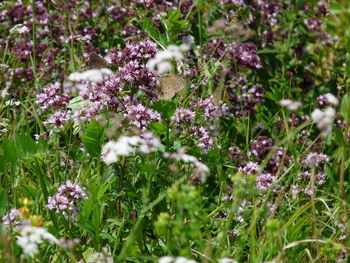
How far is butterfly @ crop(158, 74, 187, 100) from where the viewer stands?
2.98 m

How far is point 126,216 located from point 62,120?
586 mm

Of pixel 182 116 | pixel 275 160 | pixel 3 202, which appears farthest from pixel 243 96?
pixel 3 202

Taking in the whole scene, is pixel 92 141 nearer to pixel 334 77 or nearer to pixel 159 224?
pixel 159 224

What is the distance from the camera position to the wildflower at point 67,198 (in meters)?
2.61

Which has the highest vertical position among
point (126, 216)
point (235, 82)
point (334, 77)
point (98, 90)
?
point (98, 90)

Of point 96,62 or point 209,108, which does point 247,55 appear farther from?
point 96,62

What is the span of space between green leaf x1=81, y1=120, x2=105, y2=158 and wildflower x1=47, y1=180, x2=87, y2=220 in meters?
0.23

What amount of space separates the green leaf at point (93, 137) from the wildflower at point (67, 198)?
23 cm

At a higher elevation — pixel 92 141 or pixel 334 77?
pixel 92 141

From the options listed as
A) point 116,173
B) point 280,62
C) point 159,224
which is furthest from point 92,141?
point 280,62

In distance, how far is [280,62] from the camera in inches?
208

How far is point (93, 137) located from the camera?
2.78 metres

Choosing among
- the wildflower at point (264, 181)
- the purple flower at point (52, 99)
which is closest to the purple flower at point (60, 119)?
the purple flower at point (52, 99)

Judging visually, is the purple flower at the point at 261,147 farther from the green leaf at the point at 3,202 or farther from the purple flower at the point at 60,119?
the green leaf at the point at 3,202
